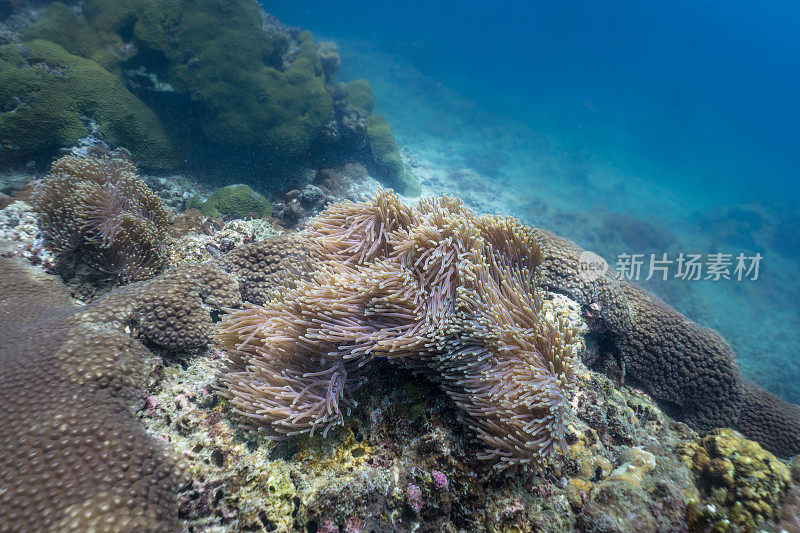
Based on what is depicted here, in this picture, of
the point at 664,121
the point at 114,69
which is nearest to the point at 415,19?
the point at 664,121

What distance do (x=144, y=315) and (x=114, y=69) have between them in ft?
34.2

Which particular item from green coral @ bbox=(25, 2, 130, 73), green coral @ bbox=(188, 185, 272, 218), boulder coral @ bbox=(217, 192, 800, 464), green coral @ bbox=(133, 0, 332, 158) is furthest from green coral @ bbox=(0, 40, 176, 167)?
boulder coral @ bbox=(217, 192, 800, 464)

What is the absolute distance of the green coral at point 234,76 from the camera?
32.4ft

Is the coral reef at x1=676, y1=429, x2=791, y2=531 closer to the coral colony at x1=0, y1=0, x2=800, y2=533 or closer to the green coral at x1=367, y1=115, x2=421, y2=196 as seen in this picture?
the coral colony at x1=0, y1=0, x2=800, y2=533

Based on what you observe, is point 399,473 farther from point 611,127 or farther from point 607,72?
point 607,72

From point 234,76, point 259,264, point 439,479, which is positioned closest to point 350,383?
point 439,479

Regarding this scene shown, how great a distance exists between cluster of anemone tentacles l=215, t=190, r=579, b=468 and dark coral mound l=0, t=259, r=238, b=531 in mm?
Result: 637

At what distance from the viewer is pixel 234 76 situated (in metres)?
10.4

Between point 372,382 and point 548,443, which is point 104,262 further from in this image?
point 548,443

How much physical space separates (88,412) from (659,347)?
20.5 ft

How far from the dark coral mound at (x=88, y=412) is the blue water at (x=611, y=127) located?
19.4 m

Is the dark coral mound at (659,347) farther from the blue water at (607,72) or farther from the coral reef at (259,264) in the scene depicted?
the blue water at (607,72)

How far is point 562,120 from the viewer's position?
50938 mm

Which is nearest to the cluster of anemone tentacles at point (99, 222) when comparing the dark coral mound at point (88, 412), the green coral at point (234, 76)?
the dark coral mound at point (88, 412)
